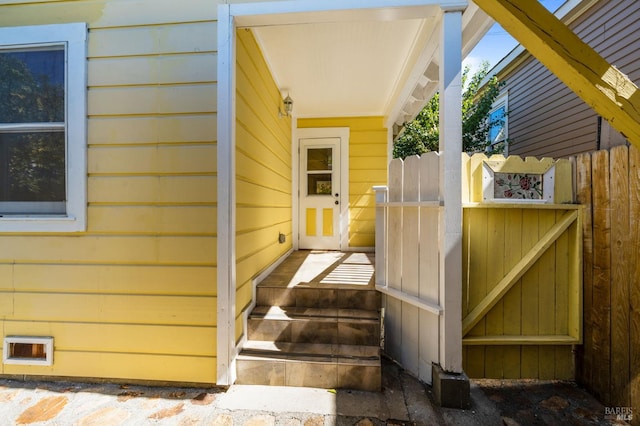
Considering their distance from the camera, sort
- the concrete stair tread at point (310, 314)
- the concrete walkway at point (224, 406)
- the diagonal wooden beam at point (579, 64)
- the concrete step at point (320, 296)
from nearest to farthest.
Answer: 1. the diagonal wooden beam at point (579, 64)
2. the concrete walkway at point (224, 406)
3. the concrete stair tread at point (310, 314)
4. the concrete step at point (320, 296)

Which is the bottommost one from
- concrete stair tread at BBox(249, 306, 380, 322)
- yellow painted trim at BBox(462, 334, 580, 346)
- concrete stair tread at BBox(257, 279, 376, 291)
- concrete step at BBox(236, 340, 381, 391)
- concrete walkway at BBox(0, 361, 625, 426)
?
concrete walkway at BBox(0, 361, 625, 426)

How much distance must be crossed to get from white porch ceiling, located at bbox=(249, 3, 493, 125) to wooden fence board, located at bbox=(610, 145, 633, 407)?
49.9 inches

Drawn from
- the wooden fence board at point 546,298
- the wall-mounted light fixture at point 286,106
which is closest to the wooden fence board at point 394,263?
the wooden fence board at point 546,298

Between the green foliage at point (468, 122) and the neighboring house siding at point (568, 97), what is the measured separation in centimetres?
43

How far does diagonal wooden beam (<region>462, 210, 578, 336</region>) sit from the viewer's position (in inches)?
76.7

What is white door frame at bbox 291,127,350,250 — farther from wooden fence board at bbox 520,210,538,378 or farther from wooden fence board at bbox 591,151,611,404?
wooden fence board at bbox 591,151,611,404

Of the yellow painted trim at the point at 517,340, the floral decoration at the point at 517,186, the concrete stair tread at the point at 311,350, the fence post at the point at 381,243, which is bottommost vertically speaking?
the concrete stair tread at the point at 311,350

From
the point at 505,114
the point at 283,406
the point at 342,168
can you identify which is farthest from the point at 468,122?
the point at 283,406

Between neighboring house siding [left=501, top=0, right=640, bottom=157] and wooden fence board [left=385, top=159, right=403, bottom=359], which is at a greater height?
neighboring house siding [left=501, top=0, right=640, bottom=157]

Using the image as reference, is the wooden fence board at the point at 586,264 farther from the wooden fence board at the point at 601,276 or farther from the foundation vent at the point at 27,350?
the foundation vent at the point at 27,350

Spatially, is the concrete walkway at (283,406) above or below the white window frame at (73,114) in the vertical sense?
below

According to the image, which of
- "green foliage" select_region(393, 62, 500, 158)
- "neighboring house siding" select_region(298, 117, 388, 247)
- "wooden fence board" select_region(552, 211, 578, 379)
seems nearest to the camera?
"wooden fence board" select_region(552, 211, 578, 379)

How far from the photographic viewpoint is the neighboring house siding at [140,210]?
1.83 meters

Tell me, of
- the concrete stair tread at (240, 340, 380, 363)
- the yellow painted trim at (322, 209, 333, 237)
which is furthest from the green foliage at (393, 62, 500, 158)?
the concrete stair tread at (240, 340, 380, 363)
